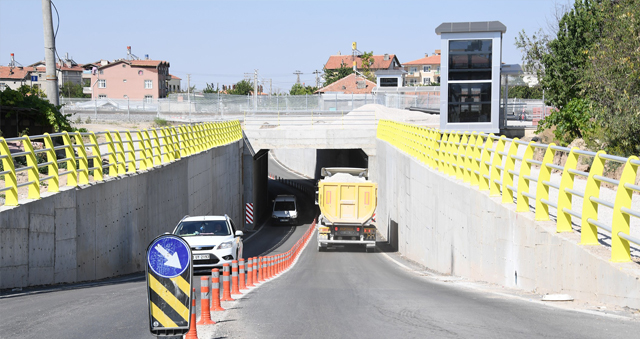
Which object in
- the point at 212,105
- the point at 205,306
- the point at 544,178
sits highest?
the point at 212,105

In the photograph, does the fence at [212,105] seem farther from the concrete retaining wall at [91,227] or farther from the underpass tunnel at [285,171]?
the concrete retaining wall at [91,227]

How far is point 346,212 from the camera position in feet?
96.5

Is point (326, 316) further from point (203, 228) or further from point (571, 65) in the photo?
point (571, 65)

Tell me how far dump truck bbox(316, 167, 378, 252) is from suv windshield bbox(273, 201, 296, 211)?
17061 mm

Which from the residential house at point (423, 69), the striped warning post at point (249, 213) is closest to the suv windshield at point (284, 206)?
the striped warning post at point (249, 213)

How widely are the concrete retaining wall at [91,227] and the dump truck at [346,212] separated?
263 inches

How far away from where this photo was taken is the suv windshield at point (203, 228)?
18.2m

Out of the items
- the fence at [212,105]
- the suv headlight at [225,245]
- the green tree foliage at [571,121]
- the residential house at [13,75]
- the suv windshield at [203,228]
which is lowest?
the suv headlight at [225,245]

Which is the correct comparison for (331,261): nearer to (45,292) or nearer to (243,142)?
(45,292)

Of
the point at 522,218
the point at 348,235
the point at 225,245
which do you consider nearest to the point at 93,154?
the point at 225,245

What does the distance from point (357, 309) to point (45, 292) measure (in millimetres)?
5715

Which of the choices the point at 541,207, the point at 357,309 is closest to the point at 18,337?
the point at 357,309

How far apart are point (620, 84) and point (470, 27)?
11711 mm

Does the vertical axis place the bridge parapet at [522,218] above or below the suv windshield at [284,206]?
above
